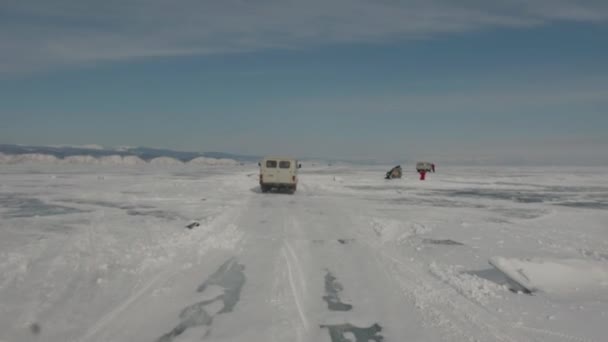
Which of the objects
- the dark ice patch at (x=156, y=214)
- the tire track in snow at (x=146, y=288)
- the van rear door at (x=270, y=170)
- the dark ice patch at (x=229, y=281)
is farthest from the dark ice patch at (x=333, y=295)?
the van rear door at (x=270, y=170)

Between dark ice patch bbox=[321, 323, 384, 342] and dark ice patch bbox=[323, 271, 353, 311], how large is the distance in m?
0.67

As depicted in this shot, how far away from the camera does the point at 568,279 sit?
7562 millimetres

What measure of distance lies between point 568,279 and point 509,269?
0.99 meters

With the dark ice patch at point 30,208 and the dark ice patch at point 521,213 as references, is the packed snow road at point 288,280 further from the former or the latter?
the dark ice patch at point 521,213

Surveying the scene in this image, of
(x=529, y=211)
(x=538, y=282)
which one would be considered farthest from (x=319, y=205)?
(x=538, y=282)

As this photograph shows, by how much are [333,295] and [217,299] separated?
1.85 m

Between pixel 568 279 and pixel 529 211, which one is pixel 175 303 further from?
pixel 529 211

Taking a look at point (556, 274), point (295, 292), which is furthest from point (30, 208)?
point (556, 274)

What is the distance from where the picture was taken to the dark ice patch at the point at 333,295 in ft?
21.1

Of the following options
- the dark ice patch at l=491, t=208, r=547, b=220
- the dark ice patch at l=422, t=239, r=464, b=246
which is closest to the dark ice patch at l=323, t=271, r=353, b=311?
the dark ice patch at l=422, t=239, r=464, b=246

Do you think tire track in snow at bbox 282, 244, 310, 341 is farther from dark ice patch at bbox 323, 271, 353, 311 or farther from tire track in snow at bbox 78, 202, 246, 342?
tire track in snow at bbox 78, 202, 246, 342

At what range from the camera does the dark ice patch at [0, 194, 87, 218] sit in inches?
642

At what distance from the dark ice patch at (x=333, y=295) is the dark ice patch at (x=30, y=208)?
1300cm

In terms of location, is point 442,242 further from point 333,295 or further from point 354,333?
point 354,333
